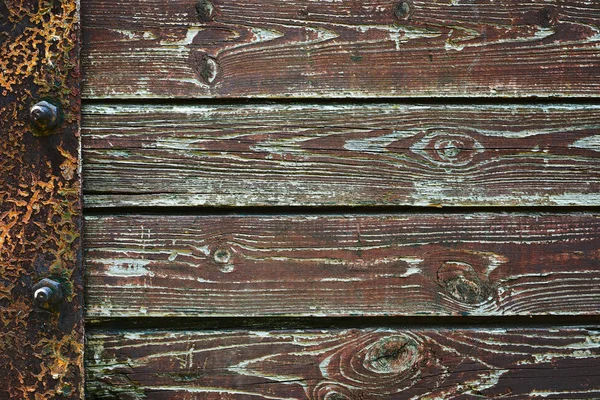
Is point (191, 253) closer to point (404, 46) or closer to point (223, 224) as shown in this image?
point (223, 224)

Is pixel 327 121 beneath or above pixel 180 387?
above

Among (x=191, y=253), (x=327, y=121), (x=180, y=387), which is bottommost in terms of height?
(x=180, y=387)

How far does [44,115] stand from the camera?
0.90 m

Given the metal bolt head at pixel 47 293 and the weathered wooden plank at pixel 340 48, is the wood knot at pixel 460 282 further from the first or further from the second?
the metal bolt head at pixel 47 293

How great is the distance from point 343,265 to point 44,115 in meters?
0.56

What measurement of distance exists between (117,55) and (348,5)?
0.42m

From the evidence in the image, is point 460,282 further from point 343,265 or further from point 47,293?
point 47,293

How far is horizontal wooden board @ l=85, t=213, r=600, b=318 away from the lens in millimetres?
975

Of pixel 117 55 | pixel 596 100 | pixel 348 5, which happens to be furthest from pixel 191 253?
pixel 596 100

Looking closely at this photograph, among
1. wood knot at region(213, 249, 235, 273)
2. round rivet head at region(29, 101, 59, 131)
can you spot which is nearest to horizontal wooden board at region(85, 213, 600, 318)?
wood knot at region(213, 249, 235, 273)

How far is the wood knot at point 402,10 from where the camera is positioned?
993mm

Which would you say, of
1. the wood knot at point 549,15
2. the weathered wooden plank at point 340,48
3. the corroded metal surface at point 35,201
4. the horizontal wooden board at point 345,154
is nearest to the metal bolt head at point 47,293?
the corroded metal surface at point 35,201

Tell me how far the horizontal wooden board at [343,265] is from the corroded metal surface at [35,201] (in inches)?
2.6

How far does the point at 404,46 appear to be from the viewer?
99cm
